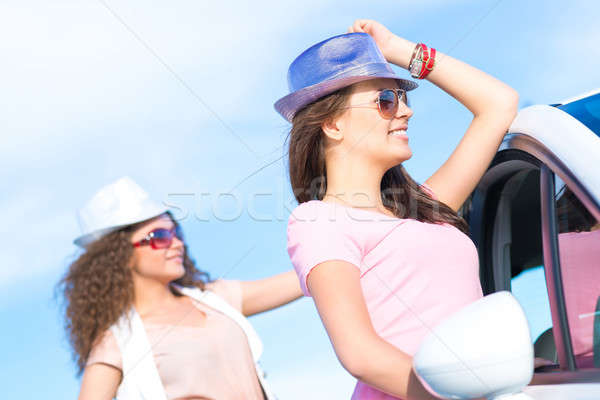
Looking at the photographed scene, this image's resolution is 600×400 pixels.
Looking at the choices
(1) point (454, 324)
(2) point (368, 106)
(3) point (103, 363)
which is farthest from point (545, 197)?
(3) point (103, 363)

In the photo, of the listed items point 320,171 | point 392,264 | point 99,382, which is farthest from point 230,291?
point 392,264

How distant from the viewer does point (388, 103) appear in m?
2.33

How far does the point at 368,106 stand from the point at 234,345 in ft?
5.15

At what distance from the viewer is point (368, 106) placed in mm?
2326

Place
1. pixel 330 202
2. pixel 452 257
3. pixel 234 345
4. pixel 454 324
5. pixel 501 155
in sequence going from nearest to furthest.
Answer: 1. pixel 454 324
2. pixel 452 257
3. pixel 330 202
4. pixel 501 155
5. pixel 234 345

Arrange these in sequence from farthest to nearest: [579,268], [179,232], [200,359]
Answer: [179,232] < [200,359] < [579,268]

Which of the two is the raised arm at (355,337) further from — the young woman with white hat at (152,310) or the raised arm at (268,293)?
the raised arm at (268,293)

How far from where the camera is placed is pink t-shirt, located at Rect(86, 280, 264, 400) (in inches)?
123

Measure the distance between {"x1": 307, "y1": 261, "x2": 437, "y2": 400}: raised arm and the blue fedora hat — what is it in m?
0.77

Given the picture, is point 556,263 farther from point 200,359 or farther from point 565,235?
point 200,359

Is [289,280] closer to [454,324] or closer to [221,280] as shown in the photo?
[221,280]

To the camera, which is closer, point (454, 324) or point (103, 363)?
point (454, 324)

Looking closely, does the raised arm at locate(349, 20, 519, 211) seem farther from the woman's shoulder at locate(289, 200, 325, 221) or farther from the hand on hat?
the woman's shoulder at locate(289, 200, 325, 221)

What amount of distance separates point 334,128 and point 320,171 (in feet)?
0.56
